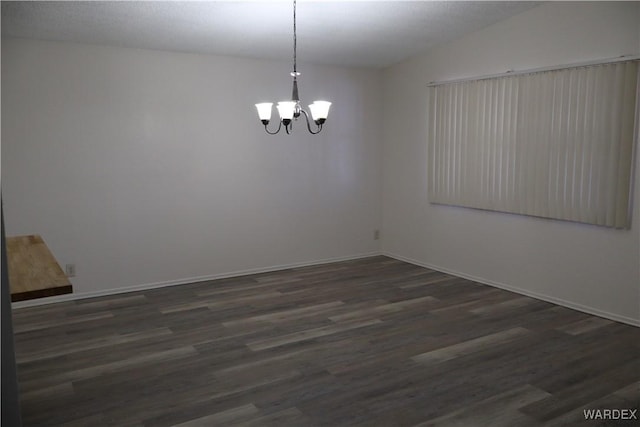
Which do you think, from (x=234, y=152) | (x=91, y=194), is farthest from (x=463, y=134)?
(x=91, y=194)

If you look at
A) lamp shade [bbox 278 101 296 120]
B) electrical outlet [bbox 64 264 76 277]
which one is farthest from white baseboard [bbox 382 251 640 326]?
electrical outlet [bbox 64 264 76 277]

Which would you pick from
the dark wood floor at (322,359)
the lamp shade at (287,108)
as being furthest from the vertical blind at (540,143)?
the lamp shade at (287,108)

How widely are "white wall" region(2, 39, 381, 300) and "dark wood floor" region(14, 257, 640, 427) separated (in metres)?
0.60

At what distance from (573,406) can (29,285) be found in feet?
9.23

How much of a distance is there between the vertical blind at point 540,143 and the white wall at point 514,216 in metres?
0.13

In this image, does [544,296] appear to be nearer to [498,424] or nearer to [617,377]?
[617,377]

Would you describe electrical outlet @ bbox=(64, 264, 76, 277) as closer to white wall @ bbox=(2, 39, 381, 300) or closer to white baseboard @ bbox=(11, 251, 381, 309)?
white wall @ bbox=(2, 39, 381, 300)

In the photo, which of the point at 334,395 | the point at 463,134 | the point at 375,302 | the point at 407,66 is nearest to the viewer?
the point at 334,395

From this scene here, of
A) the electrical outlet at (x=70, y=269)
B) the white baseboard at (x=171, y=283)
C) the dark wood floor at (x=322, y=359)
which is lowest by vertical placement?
the dark wood floor at (x=322, y=359)

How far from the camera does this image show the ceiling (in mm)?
3891

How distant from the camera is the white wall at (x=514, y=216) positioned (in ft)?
13.0

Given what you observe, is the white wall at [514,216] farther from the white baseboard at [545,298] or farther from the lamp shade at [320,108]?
the lamp shade at [320,108]

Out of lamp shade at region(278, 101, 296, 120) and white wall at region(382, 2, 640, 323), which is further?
white wall at region(382, 2, 640, 323)

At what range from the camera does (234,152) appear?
5.36 m
